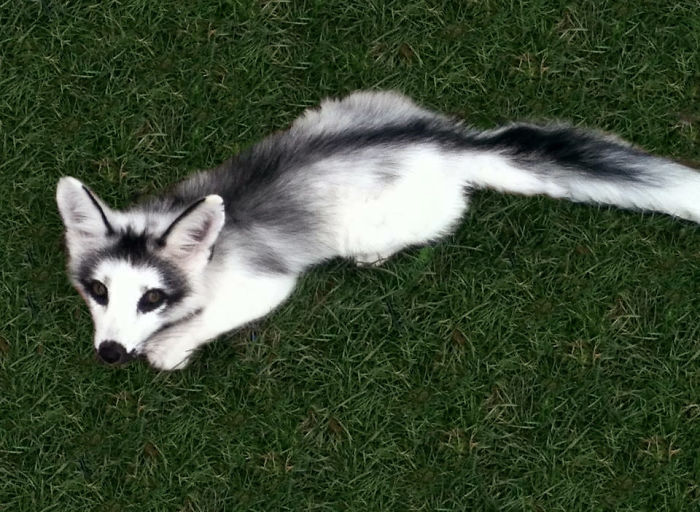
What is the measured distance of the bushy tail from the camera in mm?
3209

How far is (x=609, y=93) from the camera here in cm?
381

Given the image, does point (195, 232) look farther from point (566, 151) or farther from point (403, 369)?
point (566, 151)

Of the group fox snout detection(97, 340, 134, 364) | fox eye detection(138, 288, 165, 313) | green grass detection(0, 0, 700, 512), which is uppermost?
fox eye detection(138, 288, 165, 313)

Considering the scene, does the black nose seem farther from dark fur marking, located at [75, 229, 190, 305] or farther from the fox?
dark fur marking, located at [75, 229, 190, 305]

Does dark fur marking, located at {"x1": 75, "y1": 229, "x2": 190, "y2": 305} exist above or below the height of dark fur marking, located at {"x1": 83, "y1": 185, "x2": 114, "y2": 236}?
below

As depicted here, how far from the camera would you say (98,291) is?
2.95 metres

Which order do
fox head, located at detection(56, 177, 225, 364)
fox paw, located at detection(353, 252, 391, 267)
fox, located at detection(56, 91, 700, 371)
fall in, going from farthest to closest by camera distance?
1. fox paw, located at detection(353, 252, 391, 267)
2. fox, located at detection(56, 91, 700, 371)
3. fox head, located at detection(56, 177, 225, 364)

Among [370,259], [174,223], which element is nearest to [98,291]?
[174,223]

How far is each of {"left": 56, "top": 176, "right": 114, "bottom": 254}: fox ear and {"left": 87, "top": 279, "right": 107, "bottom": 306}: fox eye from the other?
0.61 ft

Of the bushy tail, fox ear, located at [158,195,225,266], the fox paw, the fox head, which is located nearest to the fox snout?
the fox head

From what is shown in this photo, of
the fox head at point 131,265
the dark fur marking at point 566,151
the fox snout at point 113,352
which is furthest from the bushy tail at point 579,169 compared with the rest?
the fox snout at point 113,352

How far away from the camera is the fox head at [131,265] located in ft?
9.29

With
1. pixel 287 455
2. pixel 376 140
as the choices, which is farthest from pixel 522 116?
pixel 287 455

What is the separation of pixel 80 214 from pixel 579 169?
7.42 feet
